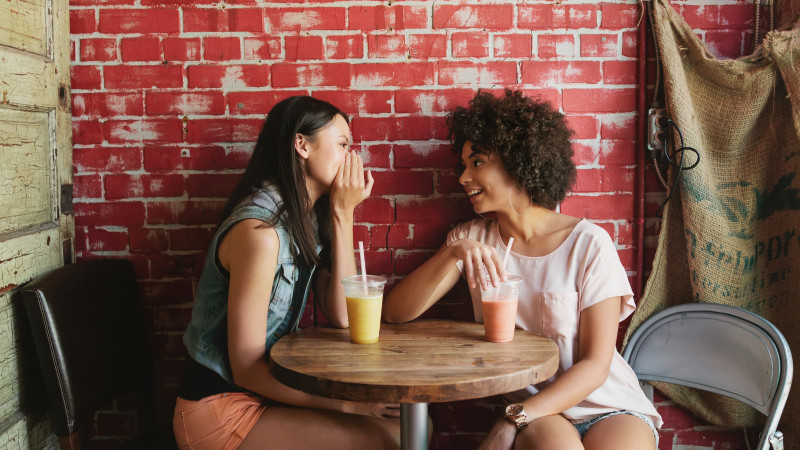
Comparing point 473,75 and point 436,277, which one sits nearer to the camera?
point 436,277

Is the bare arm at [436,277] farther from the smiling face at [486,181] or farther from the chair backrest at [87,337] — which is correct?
the chair backrest at [87,337]

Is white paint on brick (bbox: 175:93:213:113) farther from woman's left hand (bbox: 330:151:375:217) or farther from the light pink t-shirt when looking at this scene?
the light pink t-shirt

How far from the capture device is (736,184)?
6.58 ft

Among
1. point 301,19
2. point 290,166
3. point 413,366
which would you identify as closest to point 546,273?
point 413,366

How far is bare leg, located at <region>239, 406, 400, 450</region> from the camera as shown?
1604 mm

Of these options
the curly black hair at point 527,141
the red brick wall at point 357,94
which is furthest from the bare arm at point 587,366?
the red brick wall at point 357,94

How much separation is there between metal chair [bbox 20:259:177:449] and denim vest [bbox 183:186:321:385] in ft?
1.15

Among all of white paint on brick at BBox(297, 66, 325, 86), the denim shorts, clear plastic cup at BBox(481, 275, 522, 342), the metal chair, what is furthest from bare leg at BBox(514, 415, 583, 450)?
white paint on brick at BBox(297, 66, 325, 86)

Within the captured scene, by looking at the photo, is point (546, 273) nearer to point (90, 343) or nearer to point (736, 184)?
point (736, 184)

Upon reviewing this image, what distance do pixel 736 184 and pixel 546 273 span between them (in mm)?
814

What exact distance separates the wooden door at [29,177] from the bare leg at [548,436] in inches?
59.9

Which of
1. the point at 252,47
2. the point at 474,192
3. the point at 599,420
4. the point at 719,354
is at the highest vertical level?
the point at 252,47

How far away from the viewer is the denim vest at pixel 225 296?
5.40 feet

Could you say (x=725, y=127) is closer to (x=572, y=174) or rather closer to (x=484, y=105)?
(x=572, y=174)
